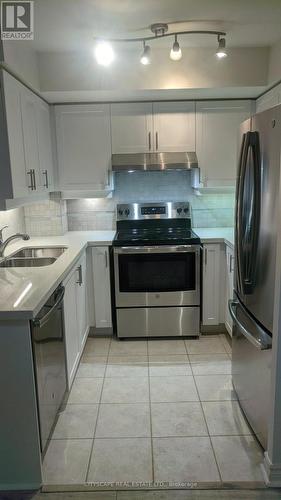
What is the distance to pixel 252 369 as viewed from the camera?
6.72 feet

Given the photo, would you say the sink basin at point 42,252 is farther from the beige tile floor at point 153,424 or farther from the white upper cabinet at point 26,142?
the beige tile floor at point 153,424

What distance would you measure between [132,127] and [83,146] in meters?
0.48

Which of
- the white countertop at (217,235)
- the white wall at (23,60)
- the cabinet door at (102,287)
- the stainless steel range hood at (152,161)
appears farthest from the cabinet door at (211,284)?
the white wall at (23,60)

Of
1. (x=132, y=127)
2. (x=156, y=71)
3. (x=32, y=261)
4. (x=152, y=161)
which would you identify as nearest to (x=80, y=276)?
(x=32, y=261)

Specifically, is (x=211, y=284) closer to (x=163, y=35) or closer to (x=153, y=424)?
(x=153, y=424)

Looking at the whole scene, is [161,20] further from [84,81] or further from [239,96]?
[239,96]

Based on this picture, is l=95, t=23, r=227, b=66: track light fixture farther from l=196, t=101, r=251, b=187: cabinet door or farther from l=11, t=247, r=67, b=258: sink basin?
l=11, t=247, r=67, b=258: sink basin

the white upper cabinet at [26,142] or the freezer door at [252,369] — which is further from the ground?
the white upper cabinet at [26,142]

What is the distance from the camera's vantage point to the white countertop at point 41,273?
1.66 metres

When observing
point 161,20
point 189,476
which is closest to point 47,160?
point 161,20

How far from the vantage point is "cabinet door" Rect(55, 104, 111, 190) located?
326 cm

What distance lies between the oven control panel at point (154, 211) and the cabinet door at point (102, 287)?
1.94 feet

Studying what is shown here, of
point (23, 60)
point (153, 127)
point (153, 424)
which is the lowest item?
point (153, 424)

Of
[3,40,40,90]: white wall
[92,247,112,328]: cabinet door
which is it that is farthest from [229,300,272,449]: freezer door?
[3,40,40,90]: white wall
